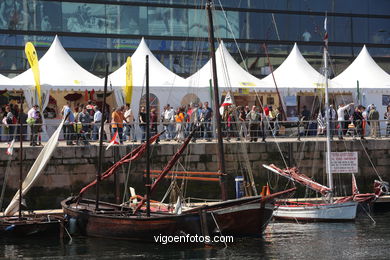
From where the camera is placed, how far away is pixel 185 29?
43469 mm

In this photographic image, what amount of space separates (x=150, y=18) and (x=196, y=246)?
75.1 feet

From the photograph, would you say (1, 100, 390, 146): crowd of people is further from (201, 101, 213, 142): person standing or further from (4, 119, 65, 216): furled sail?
(4, 119, 65, 216): furled sail

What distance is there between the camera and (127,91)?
98.0 ft

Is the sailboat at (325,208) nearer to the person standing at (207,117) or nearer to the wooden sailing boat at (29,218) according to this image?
the person standing at (207,117)

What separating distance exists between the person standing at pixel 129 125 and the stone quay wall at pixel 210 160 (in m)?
1.34

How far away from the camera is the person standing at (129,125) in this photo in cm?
2888

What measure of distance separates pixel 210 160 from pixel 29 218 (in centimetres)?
719

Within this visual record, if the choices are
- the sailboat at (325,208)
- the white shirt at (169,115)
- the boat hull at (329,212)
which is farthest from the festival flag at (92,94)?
the boat hull at (329,212)

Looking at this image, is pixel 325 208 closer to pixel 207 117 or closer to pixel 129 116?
pixel 207 117

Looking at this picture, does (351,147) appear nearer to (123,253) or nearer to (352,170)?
(352,170)

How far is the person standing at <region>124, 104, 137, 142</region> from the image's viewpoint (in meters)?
28.9

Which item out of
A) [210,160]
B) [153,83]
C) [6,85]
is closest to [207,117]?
[210,160]

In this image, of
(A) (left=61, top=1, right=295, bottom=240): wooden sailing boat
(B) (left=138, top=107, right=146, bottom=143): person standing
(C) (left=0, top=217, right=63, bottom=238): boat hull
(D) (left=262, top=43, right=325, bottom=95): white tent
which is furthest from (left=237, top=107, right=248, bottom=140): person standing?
(C) (left=0, top=217, right=63, bottom=238): boat hull

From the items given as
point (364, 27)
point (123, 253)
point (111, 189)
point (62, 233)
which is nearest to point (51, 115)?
point (111, 189)
